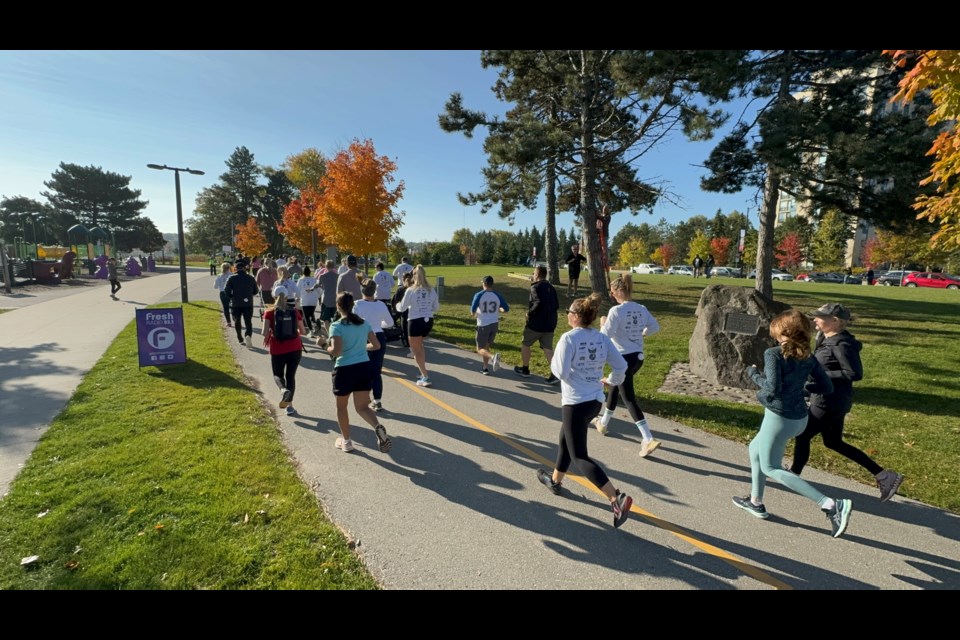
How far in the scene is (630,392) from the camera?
525cm

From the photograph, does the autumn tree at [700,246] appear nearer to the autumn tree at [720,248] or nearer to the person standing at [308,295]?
the autumn tree at [720,248]

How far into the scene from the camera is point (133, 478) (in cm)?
423

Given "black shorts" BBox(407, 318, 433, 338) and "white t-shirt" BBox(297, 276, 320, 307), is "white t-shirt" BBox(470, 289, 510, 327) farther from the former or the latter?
"white t-shirt" BBox(297, 276, 320, 307)

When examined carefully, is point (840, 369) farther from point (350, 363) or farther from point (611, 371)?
point (350, 363)

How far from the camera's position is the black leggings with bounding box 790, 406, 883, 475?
401 cm

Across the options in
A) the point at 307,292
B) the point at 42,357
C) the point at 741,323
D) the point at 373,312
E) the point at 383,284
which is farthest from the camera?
the point at 307,292

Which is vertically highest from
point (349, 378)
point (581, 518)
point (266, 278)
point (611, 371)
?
point (266, 278)

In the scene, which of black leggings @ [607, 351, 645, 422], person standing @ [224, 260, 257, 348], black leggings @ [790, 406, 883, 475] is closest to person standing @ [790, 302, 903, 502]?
black leggings @ [790, 406, 883, 475]

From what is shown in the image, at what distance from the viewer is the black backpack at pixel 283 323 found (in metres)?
6.20

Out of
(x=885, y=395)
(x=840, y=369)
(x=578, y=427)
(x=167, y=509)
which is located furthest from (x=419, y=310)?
(x=885, y=395)

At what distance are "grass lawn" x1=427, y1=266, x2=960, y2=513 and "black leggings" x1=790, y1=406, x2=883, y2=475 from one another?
25.7 inches

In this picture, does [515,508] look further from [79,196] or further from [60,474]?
[79,196]

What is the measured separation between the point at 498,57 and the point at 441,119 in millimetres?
2973

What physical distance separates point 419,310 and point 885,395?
8294 mm
